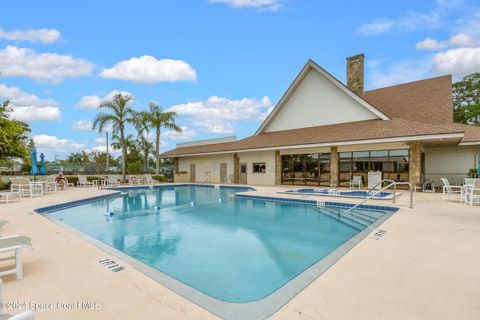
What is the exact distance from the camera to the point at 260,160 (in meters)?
21.1

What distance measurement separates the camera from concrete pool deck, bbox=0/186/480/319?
2715 mm

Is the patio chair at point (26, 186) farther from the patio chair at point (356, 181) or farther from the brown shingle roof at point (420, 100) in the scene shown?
the brown shingle roof at point (420, 100)

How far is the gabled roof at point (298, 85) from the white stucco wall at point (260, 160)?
2737mm

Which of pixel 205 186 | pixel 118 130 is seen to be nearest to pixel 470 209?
pixel 205 186

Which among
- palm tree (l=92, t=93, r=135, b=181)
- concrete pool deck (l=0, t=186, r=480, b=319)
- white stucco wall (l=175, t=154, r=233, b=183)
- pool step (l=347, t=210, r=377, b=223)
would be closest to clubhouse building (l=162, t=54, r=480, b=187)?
white stucco wall (l=175, t=154, r=233, b=183)

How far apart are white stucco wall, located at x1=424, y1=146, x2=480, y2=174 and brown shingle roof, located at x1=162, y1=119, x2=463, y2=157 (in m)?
4.28

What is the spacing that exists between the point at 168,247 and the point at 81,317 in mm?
3537

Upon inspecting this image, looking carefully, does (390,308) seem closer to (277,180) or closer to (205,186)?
(277,180)

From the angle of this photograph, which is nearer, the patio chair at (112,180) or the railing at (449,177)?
the railing at (449,177)

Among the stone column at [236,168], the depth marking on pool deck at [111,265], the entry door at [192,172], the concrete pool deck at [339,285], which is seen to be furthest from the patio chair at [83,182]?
the depth marking on pool deck at [111,265]

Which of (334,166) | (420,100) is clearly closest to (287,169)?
(334,166)

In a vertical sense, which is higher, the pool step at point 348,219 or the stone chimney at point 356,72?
the stone chimney at point 356,72

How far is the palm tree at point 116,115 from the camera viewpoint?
76.9 ft

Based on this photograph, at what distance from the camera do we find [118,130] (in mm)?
24156
